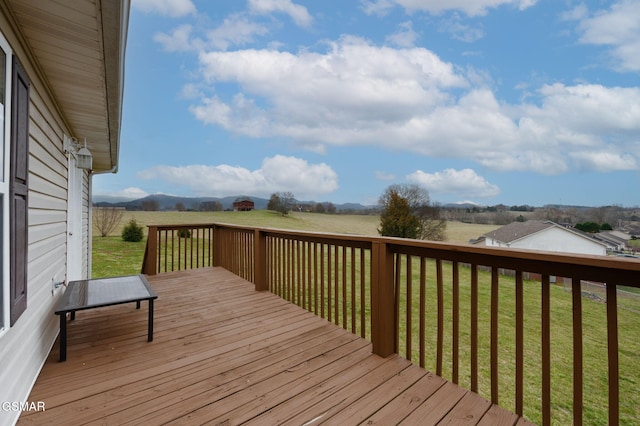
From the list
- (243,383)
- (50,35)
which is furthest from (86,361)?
(50,35)

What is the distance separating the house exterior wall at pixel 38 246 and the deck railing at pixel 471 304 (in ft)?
6.97

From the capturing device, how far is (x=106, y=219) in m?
16.8

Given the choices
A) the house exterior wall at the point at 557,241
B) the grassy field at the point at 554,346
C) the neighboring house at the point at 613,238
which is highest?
the neighboring house at the point at 613,238

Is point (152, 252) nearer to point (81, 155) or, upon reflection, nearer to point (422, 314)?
point (81, 155)

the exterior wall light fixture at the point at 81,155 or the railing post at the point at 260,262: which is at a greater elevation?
the exterior wall light fixture at the point at 81,155

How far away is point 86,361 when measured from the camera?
7.29 feet

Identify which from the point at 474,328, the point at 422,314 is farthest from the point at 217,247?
the point at 474,328

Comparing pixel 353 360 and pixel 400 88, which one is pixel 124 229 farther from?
pixel 400 88

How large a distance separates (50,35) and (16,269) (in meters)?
1.38

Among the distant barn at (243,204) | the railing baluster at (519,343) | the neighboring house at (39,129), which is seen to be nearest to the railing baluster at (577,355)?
the railing baluster at (519,343)

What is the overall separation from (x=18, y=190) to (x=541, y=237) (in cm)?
2061

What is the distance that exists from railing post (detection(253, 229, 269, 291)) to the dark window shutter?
2.54 meters

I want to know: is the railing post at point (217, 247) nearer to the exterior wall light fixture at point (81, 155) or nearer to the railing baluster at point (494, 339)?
the exterior wall light fixture at point (81, 155)

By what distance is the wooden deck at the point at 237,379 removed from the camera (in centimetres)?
163
